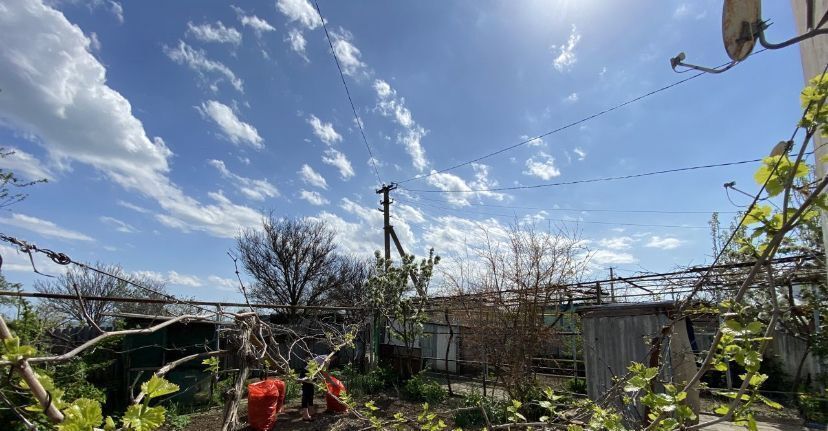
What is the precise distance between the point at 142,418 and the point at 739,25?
6.67ft

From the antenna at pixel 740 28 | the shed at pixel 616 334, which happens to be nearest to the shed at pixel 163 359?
the shed at pixel 616 334

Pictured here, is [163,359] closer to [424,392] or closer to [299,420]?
[299,420]

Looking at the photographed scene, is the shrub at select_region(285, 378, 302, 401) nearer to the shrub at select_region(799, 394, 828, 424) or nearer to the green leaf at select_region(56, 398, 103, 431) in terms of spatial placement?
the shrub at select_region(799, 394, 828, 424)

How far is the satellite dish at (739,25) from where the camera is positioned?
4.51ft

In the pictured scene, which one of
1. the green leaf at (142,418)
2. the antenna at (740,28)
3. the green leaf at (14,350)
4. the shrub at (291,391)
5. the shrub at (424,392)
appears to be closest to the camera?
the green leaf at (14,350)

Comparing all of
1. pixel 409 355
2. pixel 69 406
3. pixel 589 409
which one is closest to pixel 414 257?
pixel 409 355

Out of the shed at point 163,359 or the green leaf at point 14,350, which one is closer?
the green leaf at point 14,350

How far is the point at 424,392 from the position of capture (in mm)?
9531

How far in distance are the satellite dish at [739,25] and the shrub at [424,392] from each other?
9210 millimetres

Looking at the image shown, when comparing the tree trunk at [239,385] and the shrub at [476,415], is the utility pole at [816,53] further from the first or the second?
the shrub at [476,415]

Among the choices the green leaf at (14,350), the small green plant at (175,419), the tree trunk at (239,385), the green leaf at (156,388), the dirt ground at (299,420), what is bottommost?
the dirt ground at (299,420)

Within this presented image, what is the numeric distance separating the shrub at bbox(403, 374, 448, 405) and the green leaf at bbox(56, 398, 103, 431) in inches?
366

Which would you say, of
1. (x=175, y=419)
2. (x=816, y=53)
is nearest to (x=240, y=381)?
(x=816, y=53)

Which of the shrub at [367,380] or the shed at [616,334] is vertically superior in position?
the shed at [616,334]
